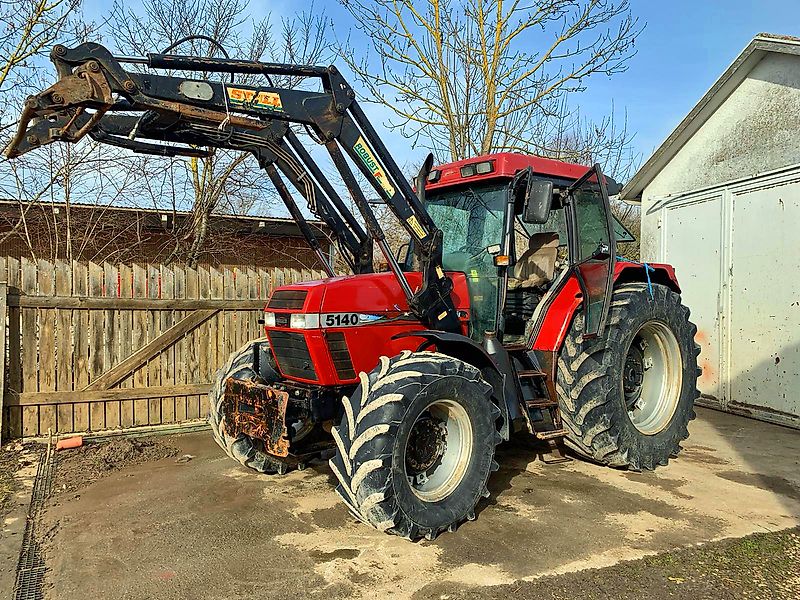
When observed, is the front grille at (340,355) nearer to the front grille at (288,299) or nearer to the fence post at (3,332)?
the front grille at (288,299)

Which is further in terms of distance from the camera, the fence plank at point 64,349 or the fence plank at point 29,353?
the fence plank at point 64,349

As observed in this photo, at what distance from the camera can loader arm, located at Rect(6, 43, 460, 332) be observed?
3340 millimetres

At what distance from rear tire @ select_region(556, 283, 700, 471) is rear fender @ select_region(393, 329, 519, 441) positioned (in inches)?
24.4

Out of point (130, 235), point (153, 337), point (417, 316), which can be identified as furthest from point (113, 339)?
point (130, 235)

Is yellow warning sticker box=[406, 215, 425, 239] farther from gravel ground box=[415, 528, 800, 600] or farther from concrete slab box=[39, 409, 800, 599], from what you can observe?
gravel ground box=[415, 528, 800, 600]

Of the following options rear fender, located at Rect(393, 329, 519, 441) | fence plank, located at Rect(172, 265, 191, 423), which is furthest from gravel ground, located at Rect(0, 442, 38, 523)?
rear fender, located at Rect(393, 329, 519, 441)

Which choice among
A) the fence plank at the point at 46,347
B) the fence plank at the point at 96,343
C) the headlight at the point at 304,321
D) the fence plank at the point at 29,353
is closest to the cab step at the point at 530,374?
the headlight at the point at 304,321

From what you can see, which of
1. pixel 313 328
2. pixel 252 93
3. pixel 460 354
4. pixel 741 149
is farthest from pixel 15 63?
pixel 741 149

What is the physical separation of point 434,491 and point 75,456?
12.1 feet

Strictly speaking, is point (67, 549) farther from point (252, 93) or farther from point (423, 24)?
point (423, 24)

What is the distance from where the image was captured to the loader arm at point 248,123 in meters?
3.34

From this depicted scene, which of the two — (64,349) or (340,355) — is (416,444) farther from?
(64,349)

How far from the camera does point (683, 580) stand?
3.28m

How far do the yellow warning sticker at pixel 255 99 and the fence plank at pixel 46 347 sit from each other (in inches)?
145
